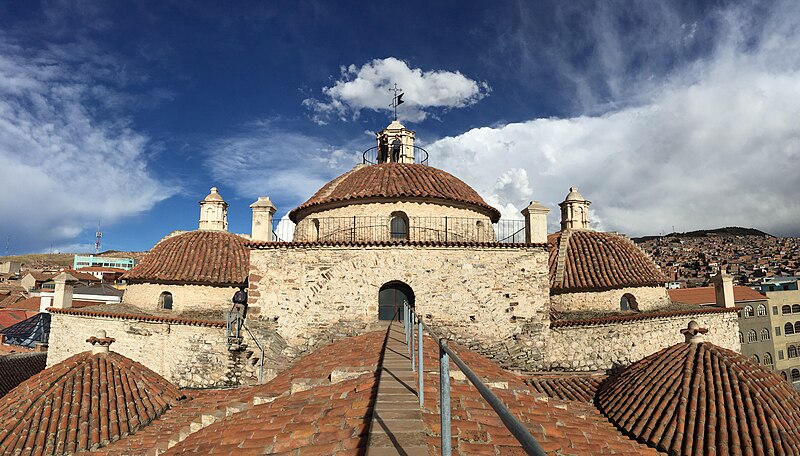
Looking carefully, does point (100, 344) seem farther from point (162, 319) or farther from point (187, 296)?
point (187, 296)

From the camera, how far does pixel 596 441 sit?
5.01m

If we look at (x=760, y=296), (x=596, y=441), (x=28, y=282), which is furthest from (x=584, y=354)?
(x=28, y=282)

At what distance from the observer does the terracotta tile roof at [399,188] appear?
13.5 meters

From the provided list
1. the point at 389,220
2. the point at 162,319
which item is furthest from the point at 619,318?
the point at 162,319

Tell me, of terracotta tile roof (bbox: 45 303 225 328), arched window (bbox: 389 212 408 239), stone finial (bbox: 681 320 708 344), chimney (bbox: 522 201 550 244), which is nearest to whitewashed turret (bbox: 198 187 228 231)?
terracotta tile roof (bbox: 45 303 225 328)

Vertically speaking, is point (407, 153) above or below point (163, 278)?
above

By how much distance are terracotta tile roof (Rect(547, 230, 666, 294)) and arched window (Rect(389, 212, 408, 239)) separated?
583 centimetres

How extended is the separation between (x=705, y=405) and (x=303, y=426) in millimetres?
7396

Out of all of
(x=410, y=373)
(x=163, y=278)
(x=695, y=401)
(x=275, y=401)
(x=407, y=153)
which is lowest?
(x=695, y=401)

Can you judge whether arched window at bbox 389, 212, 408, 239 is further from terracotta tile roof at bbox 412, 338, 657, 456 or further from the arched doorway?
terracotta tile roof at bbox 412, 338, 657, 456

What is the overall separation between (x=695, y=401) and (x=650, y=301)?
8130 mm

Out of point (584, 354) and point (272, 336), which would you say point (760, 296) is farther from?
point (272, 336)

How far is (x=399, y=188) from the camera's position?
1380cm

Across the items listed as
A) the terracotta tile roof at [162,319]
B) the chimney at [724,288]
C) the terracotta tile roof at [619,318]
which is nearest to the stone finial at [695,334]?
the terracotta tile roof at [619,318]
